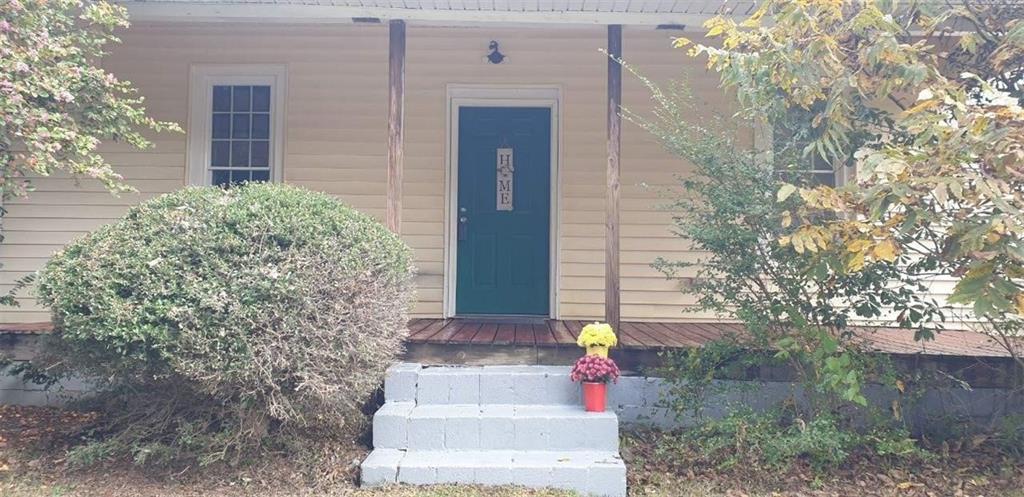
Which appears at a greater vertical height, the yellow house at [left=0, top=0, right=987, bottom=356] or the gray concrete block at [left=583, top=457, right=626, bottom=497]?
the yellow house at [left=0, top=0, right=987, bottom=356]

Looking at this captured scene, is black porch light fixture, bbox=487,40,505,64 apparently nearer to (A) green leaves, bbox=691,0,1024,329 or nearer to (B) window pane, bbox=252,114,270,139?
(B) window pane, bbox=252,114,270,139

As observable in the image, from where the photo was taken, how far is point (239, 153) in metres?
6.17

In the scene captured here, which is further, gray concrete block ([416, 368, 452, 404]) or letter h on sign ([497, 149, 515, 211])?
letter h on sign ([497, 149, 515, 211])

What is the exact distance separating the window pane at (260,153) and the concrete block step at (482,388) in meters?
2.98

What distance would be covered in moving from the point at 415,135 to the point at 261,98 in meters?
1.47

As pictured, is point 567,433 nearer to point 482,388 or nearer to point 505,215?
point 482,388

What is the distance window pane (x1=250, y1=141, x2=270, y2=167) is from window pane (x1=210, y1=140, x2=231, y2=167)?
23cm

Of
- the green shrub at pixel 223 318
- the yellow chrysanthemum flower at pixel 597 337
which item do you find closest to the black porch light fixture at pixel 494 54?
the green shrub at pixel 223 318

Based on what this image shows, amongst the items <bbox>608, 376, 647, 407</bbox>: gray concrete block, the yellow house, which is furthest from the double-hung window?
the yellow house

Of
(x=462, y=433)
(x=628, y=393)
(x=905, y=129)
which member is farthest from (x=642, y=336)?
(x=905, y=129)

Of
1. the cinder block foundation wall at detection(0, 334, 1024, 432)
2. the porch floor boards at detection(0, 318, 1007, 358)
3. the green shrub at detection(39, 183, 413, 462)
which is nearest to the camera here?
the green shrub at detection(39, 183, 413, 462)

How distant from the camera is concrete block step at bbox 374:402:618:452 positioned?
12.4ft

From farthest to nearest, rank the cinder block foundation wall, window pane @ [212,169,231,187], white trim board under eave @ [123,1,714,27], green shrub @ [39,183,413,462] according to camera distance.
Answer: window pane @ [212,169,231,187] → white trim board under eave @ [123,1,714,27] → the cinder block foundation wall → green shrub @ [39,183,413,462]

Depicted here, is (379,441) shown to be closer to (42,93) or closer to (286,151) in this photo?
(42,93)
